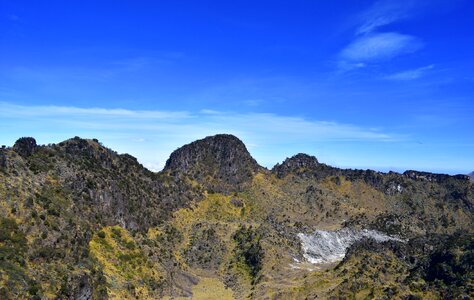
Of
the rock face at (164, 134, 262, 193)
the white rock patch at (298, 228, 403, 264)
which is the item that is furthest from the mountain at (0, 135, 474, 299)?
the white rock patch at (298, 228, 403, 264)

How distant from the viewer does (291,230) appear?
445 ft

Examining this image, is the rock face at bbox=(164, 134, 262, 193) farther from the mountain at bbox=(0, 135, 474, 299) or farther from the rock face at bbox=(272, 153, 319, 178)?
the rock face at bbox=(272, 153, 319, 178)

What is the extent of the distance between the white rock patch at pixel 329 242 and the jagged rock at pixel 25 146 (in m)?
77.8

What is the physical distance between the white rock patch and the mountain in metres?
0.63

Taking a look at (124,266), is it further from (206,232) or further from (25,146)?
(206,232)

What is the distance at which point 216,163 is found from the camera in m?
165

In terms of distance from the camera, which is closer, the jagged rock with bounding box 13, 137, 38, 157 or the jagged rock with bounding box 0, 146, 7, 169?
the jagged rock with bounding box 0, 146, 7, 169

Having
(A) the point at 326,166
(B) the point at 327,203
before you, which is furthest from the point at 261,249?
(A) the point at 326,166

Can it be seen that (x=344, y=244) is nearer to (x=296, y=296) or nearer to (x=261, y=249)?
(x=261, y=249)

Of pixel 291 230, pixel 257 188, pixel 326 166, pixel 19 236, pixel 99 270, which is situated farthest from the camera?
pixel 326 166

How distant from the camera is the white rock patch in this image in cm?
12345

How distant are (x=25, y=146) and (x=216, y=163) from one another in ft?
263

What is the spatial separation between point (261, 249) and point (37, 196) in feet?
185

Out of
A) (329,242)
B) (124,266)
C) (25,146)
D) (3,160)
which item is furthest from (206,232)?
(3,160)
